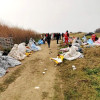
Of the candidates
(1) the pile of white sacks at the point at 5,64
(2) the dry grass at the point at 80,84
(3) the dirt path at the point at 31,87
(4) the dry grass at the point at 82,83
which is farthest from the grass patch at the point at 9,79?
(4) the dry grass at the point at 82,83

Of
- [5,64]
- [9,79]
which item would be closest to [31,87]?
[9,79]

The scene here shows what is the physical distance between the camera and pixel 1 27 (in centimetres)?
955

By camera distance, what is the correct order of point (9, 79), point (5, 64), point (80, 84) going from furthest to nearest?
point (5, 64) → point (9, 79) → point (80, 84)

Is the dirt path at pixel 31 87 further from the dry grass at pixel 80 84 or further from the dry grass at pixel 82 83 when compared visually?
the dry grass at pixel 82 83

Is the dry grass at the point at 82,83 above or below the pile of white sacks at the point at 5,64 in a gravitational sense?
below

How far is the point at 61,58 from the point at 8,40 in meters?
5.36

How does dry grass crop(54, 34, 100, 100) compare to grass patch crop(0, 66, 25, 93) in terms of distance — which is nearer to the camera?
dry grass crop(54, 34, 100, 100)

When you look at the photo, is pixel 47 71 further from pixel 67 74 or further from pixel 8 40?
pixel 8 40

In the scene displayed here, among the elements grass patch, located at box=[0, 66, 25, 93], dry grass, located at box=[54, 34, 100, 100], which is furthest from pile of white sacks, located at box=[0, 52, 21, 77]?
dry grass, located at box=[54, 34, 100, 100]

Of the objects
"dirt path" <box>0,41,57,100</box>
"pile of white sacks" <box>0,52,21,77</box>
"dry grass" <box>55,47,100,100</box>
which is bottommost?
"dirt path" <box>0,41,57,100</box>

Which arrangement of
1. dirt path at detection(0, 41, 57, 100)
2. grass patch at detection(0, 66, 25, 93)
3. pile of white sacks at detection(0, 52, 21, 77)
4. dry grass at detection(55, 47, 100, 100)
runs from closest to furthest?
1. dry grass at detection(55, 47, 100, 100)
2. dirt path at detection(0, 41, 57, 100)
3. grass patch at detection(0, 66, 25, 93)
4. pile of white sacks at detection(0, 52, 21, 77)

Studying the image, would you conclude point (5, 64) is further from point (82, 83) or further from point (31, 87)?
point (82, 83)

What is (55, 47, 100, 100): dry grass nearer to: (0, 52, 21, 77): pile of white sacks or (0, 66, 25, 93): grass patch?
(0, 66, 25, 93): grass patch

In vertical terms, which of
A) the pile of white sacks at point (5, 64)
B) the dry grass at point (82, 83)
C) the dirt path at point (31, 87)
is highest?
the pile of white sacks at point (5, 64)
